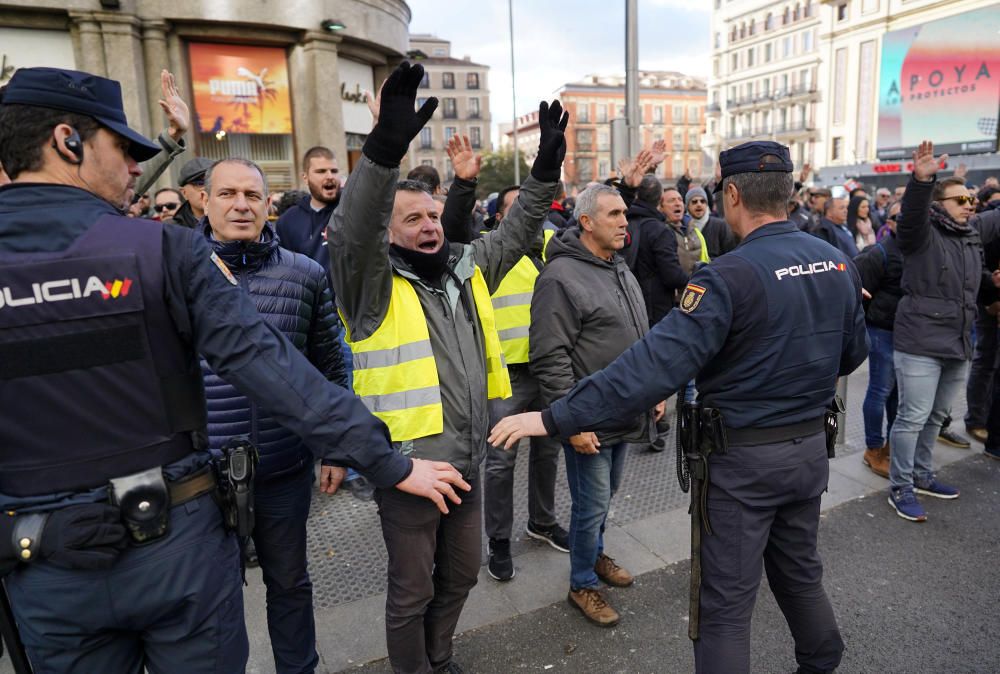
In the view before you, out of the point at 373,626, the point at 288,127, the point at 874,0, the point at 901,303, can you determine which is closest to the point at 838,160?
the point at 874,0

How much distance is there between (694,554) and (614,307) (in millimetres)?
1291

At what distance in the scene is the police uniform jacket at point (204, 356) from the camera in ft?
5.06

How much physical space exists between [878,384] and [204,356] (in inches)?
194

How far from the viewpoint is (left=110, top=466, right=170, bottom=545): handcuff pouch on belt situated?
1.60m

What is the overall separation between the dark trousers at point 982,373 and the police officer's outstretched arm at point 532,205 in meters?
4.64

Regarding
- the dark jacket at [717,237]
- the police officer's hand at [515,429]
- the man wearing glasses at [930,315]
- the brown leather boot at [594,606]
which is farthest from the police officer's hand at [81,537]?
the dark jacket at [717,237]

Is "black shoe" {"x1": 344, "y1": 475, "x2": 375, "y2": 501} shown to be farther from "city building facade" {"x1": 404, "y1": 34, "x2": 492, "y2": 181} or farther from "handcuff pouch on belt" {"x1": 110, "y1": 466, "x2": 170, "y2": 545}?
"city building facade" {"x1": 404, "y1": 34, "x2": 492, "y2": 181}

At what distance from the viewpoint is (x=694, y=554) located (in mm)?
2479

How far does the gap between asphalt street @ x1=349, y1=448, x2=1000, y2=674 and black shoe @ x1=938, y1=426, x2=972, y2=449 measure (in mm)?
1429

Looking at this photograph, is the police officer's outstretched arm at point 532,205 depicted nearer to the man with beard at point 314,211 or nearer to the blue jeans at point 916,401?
the man with beard at point 314,211

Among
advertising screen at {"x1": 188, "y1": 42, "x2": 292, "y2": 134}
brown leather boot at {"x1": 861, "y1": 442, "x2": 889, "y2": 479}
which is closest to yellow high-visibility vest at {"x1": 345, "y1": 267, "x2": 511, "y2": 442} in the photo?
brown leather boot at {"x1": 861, "y1": 442, "x2": 889, "y2": 479}

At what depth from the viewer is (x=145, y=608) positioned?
1640mm

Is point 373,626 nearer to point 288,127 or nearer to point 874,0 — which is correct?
point 288,127

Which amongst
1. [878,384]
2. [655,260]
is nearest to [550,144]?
[655,260]
